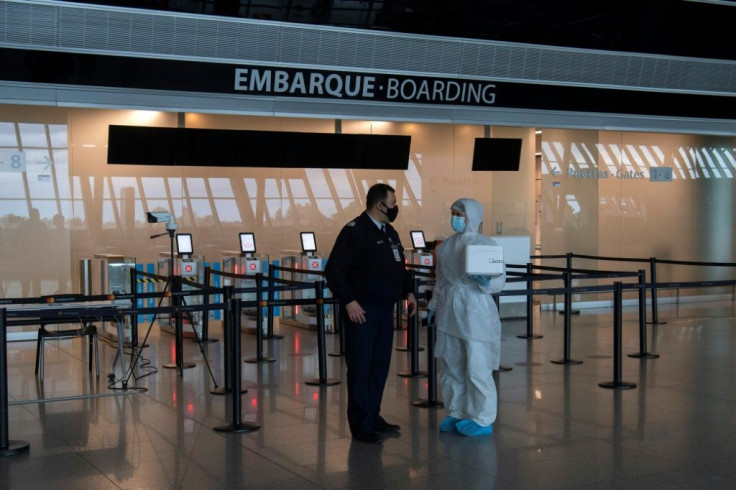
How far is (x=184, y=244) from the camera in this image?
13734mm

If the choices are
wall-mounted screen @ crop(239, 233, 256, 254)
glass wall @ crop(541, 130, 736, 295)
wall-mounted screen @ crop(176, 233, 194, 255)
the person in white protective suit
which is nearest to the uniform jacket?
the person in white protective suit

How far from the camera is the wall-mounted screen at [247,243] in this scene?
14102mm

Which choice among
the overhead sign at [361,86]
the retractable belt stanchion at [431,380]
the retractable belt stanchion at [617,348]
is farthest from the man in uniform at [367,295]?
the overhead sign at [361,86]

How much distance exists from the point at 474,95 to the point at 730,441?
9108 mm

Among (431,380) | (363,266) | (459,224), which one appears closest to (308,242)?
(431,380)

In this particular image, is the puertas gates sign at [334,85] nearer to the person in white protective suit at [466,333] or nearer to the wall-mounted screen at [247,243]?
the wall-mounted screen at [247,243]

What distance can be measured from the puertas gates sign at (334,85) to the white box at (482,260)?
7091 mm

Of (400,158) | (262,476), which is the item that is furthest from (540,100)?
(262,476)

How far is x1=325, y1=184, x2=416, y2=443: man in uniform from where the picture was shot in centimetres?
663

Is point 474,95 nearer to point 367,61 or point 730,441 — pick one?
point 367,61

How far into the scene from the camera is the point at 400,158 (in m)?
15.1

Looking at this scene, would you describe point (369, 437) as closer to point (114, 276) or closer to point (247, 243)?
point (114, 276)

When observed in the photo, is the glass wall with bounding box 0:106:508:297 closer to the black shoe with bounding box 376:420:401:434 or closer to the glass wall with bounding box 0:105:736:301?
the glass wall with bounding box 0:105:736:301

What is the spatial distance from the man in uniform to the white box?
0.52 m
